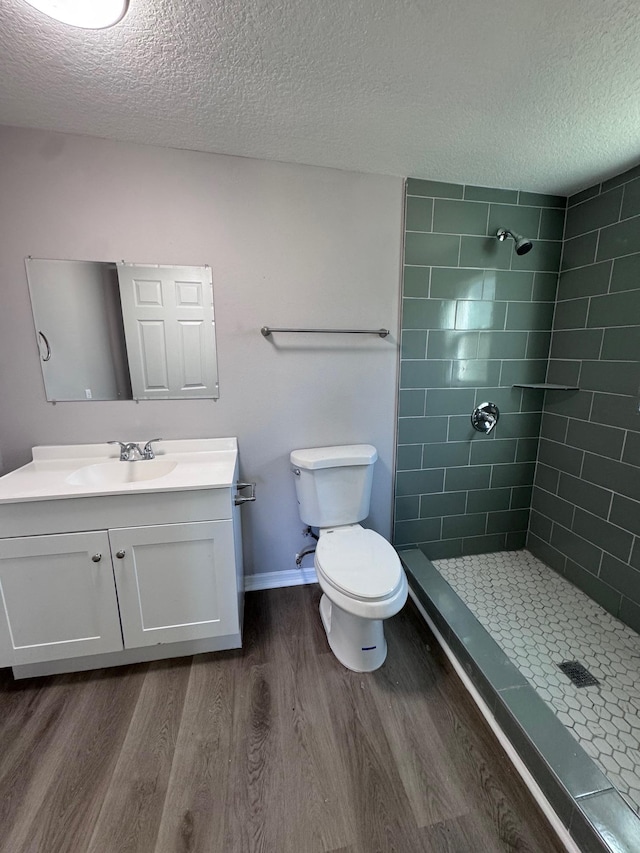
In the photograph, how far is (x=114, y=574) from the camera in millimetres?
1301

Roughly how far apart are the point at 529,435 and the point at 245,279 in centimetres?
185

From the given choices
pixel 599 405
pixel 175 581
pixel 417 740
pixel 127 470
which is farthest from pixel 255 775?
pixel 599 405

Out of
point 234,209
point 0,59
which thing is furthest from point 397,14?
point 0,59

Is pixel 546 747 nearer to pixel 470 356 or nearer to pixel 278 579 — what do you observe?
pixel 278 579

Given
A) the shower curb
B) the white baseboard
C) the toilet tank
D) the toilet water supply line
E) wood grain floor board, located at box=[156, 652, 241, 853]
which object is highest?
the toilet tank

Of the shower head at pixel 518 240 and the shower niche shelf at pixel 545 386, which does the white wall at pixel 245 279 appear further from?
the shower niche shelf at pixel 545 386

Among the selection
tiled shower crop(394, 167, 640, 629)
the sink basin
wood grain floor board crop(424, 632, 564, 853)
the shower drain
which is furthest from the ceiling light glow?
the shower drain

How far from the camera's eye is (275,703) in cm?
127

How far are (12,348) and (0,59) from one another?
971 mm

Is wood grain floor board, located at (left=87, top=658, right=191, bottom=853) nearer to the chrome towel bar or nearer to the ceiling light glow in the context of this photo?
the chrome towel bar

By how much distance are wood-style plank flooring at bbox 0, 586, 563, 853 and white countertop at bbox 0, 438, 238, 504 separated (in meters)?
0.80

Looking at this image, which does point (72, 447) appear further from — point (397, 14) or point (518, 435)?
point (518, 435)

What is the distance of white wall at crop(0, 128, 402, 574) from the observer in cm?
142

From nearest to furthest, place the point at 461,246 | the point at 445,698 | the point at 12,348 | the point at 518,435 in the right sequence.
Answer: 1. the point at 445,698
2. the point at 12,348
3. the point at 461,246
4. the point at 518,435
